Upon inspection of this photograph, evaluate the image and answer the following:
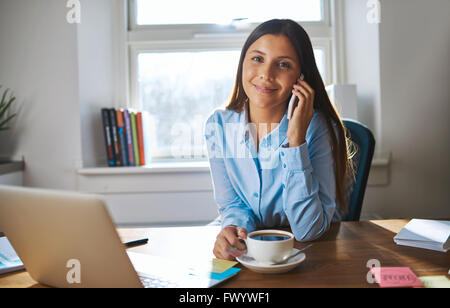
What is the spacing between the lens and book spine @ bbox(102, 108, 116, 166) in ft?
6.42

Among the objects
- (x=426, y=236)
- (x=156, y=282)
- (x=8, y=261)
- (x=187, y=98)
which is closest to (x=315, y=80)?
(x=426, y=236)

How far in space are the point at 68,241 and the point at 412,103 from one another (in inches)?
74.9

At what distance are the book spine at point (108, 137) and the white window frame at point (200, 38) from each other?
0.30 metres

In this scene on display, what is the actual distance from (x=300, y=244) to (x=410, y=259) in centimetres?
24

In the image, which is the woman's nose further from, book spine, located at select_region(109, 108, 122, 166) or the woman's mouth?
book spine, located at select_region(109, 108, 122, 166)

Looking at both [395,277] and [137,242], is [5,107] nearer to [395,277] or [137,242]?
[137,242]

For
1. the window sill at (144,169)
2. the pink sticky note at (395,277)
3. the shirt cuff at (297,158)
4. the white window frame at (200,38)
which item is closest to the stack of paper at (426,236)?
the pink sticky note at (395,277)

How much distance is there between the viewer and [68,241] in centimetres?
53

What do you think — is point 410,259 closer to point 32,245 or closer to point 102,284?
point 102,284

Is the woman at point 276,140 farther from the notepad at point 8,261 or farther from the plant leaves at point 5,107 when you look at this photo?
the plant leaves at point 5,107

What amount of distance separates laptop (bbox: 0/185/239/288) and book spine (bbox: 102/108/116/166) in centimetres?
138

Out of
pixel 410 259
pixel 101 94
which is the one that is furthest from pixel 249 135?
pixel 101 94
